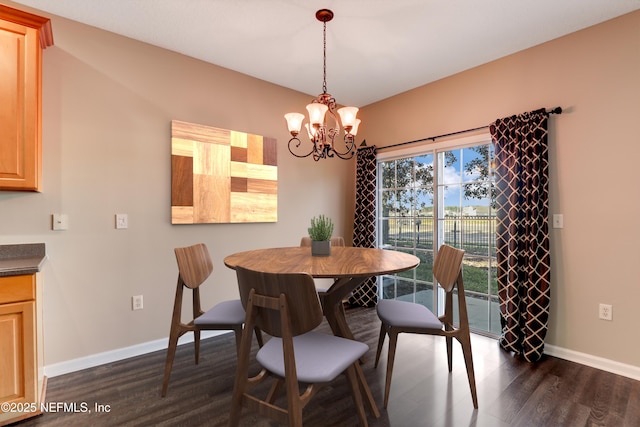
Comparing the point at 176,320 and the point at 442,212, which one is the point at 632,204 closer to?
the point at 442,212

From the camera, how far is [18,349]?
5.66 ft

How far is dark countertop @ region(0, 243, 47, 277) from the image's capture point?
5.75ft

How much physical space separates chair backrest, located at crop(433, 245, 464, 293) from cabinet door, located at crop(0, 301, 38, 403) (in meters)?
2.41

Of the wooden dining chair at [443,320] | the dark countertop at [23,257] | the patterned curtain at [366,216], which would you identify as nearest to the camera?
the dark countertop at [23,257]

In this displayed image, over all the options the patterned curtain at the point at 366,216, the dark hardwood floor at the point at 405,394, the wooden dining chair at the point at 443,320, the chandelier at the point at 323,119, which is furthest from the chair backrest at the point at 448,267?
the patterned curtain at the point at 366,216

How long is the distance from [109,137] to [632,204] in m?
3.95

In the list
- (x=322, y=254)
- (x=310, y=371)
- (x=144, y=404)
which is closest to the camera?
(x=310, y=371)

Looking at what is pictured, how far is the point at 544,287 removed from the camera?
8.34 ft

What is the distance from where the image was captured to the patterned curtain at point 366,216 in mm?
3914

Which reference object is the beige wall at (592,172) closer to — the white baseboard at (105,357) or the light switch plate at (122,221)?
the white baseboard at (105,357)

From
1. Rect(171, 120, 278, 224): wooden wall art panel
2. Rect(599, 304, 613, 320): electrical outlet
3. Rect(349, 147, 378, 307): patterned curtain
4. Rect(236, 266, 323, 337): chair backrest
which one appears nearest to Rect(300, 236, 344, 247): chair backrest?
Rect(171, 120, 278, 224): wooden wall art panel

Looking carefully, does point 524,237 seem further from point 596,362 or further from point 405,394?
point 405,394

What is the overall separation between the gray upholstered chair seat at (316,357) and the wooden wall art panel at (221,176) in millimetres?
1736

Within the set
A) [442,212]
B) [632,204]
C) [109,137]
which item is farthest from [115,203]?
[632,204]
